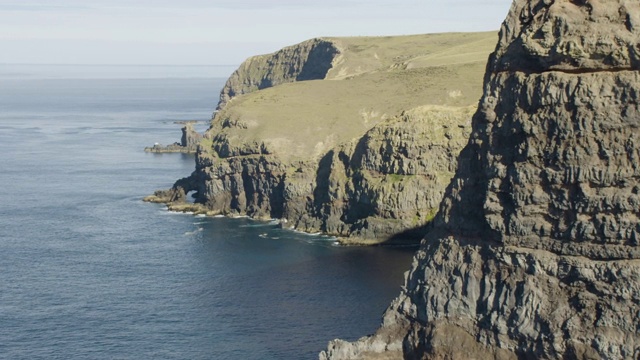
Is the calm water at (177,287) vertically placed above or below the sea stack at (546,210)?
below

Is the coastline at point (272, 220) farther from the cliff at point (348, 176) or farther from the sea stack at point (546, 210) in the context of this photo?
the sea stack at point (546, 210)

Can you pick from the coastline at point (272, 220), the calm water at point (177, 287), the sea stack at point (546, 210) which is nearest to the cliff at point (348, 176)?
the coastline at point (272, 220)

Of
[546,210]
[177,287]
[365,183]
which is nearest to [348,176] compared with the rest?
[365,183]

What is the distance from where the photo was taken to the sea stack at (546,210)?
8119 cm

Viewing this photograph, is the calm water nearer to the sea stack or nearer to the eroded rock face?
the eroded rock face

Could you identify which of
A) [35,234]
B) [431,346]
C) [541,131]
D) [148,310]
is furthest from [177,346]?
[35,234]

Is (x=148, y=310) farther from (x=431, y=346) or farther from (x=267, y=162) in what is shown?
(x=267, y=162)

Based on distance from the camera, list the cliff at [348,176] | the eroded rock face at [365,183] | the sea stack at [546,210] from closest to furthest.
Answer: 1. the sea stack at [546,210]
2. the eroded rock face at [365,183]
3. the cliff at [348,176]

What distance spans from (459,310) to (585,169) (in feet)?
57.7

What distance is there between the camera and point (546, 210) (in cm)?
8569

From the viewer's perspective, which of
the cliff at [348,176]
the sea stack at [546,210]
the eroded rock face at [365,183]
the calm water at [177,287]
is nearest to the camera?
the sea stack at [546,210]

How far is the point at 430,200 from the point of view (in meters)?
166

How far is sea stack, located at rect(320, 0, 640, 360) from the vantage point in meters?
81.2

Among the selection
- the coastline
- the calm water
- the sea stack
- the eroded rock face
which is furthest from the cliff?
the sea stack
